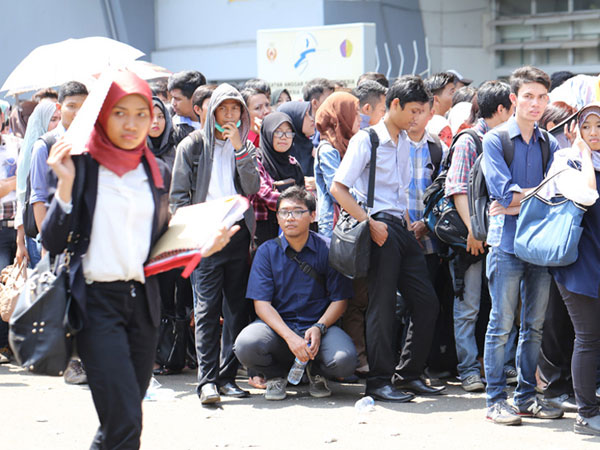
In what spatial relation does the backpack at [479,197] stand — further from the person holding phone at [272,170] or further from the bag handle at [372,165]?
the person holding phone at [272,170]

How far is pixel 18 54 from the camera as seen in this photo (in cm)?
1747

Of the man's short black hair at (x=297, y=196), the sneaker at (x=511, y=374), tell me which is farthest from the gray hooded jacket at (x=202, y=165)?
the sneaker at (x=511, y=374)

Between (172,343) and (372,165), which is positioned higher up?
(372,165)

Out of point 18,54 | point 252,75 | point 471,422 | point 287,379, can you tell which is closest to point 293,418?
point 287,379

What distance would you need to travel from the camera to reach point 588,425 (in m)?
5.54

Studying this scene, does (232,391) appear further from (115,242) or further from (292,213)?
(115,242)

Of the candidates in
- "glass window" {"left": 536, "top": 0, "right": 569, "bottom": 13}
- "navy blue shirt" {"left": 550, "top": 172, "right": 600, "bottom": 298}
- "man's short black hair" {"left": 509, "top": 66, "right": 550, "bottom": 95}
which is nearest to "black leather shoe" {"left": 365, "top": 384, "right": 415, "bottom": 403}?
"navy blue shirt" {"left": 550, "top": 172, "right": 600, "bottom": 298}

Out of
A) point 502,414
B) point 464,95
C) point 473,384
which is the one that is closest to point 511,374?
point 473,384

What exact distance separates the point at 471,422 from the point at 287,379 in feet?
4.63

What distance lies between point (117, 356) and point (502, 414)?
2854 millimetres

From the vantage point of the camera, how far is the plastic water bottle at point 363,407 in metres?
6.07

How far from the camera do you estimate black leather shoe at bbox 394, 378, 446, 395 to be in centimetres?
667

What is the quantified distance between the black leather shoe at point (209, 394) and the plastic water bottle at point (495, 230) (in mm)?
2130

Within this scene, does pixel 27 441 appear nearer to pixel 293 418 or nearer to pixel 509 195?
pixel 293 418
